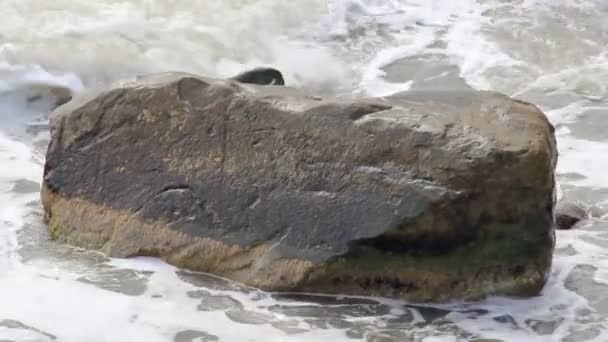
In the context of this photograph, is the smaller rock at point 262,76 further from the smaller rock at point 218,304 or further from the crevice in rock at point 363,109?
the smaller rock at point 218,304

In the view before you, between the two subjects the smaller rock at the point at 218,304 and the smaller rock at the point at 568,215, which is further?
the smaller rock at the point at 568,215

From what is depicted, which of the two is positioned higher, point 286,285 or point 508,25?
point 508,25

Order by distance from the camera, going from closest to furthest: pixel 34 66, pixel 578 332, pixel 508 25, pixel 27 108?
1. pixel 578 332
2. pixel 27 108
3. pixel 34 66
4. pixel 508 25

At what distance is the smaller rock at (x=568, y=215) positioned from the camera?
16.3ft

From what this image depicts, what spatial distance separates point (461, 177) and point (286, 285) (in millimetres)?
836

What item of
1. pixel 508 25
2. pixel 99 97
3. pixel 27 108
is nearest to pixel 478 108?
pixel 99 97

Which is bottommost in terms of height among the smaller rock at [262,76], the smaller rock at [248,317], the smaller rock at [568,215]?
the smaller rock at [248,317]

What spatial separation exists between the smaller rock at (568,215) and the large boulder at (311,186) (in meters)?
0.83

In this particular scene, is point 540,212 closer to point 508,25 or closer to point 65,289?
point 65,289

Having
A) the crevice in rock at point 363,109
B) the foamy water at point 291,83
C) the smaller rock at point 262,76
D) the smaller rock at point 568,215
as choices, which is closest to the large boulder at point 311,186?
the crevice in rock at point 363,109

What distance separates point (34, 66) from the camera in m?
7.04

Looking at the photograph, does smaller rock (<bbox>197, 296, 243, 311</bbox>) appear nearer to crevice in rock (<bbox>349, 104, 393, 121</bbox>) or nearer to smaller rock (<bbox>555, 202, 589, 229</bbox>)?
crevice in rock (<bbox>349, 104, 393, 121</bbox>)

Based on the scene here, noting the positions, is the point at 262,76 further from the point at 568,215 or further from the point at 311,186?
the point at 568,215

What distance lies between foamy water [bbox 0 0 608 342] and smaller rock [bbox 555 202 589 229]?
79 mm
